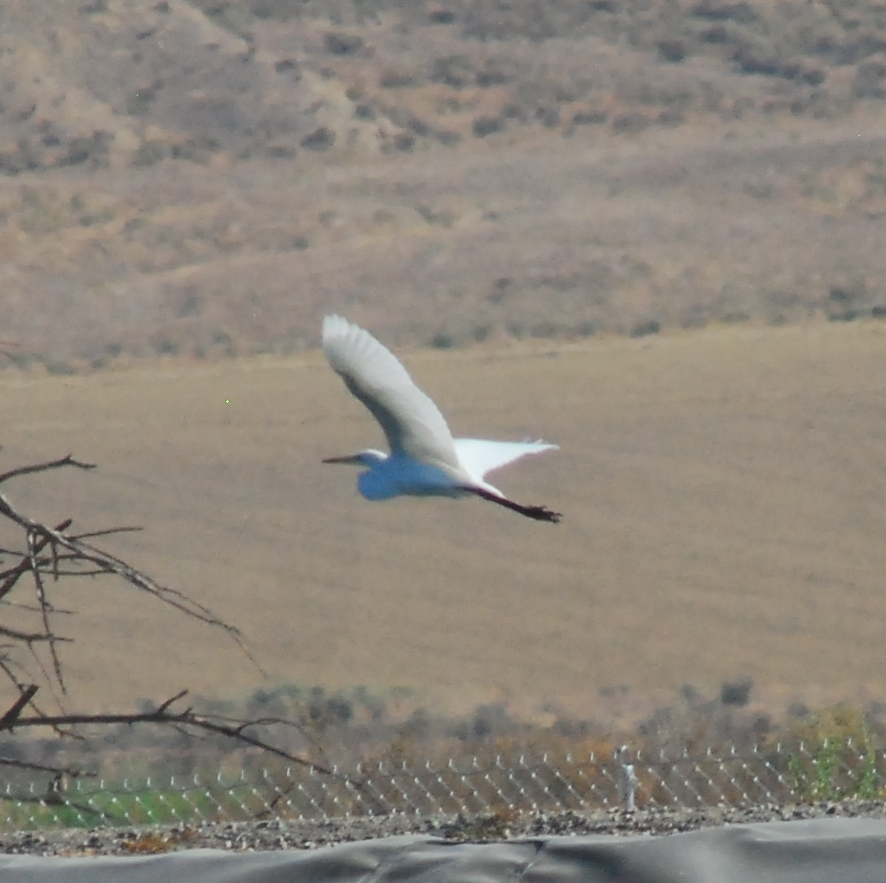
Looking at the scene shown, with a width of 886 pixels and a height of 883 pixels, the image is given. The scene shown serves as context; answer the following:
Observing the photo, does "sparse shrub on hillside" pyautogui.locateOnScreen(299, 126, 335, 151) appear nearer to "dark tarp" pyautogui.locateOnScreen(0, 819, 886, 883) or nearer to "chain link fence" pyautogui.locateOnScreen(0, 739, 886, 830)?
"chain link fence" pyautogui.locateOnScreen(0, 739, 886, 830)

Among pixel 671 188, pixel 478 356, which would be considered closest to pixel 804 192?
pixel 671 188

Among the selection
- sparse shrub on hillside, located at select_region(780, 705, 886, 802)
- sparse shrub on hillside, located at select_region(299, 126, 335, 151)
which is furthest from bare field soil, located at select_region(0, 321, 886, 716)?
sparse shrub on hillside, located at select_region(780, 705, 886, 802)

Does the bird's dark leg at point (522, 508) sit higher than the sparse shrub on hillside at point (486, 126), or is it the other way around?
the sparse shrub on hillside at point (486, 126)

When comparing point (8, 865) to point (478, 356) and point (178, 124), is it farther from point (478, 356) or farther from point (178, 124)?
point (178, 124)

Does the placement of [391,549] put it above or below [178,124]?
below

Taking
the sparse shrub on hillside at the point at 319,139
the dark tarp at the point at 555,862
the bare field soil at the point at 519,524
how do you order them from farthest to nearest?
the sparse shrub on hillside at the point at 319,139
the bare field soil at the point at 519,524
the dark tarp at the point at 555,862

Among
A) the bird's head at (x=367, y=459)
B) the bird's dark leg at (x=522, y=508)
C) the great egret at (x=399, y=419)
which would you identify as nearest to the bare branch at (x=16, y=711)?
the bird's dark leg at (x=522, y=508)

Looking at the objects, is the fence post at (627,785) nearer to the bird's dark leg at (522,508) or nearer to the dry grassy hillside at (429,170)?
the bird's dark leg at (522,508)
